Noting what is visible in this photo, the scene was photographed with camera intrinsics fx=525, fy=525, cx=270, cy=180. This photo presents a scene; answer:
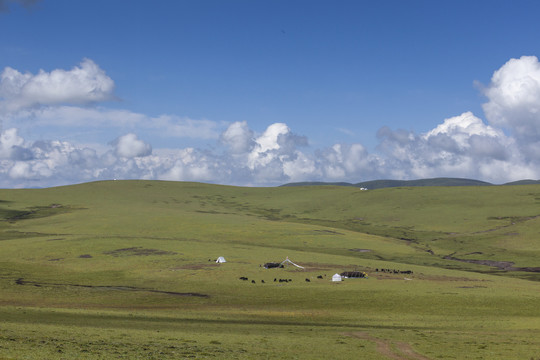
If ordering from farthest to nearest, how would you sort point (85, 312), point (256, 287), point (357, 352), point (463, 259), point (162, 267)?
point (463, 259)
point (162, 267)
point (256, 287)
point (85, 312)
point (357, 352)

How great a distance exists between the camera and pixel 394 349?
40.4m

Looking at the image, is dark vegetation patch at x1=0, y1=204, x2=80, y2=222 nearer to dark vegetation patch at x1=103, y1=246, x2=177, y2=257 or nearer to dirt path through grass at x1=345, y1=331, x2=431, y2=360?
dark vegetation patch at x1=103, y1=246, x2=177, y2=257

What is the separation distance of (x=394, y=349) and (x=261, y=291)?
123 feet

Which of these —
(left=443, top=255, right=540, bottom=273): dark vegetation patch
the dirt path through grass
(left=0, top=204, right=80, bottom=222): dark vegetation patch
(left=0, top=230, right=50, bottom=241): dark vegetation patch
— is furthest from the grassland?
(left=0, top=204, right=80, bottom=222): dark vegetation patch

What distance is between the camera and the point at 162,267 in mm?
97500

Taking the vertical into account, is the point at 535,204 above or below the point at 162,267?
above

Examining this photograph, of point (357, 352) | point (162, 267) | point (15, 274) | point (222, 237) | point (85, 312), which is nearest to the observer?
point (357, 352)

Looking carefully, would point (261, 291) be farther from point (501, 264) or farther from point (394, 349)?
point (501, 264)

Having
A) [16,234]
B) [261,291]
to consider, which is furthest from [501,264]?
[16,234]

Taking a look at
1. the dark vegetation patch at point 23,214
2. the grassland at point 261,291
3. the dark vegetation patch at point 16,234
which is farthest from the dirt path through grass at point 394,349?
the dark vegetation patch at point 23,214

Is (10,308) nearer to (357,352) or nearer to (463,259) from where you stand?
(357,352)

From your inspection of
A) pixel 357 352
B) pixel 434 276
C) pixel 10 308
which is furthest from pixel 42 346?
pixel 434 276

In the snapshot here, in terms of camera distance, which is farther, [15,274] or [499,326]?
[15,274]

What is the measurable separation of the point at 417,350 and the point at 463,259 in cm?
9430
